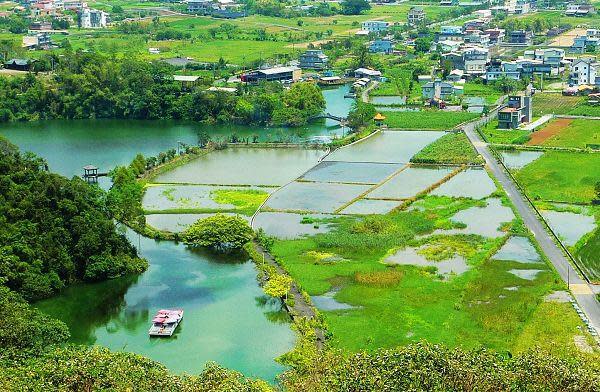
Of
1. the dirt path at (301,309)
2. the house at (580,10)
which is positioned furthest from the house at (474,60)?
the dirt path at (301,309)

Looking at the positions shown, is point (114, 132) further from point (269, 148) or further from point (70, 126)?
point (269, 148)

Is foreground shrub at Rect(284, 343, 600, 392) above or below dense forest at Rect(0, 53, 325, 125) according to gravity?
below

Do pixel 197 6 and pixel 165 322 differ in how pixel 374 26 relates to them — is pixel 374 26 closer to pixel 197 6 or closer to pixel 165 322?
pixel 197 6

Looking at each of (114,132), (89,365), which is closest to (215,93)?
(114,132)

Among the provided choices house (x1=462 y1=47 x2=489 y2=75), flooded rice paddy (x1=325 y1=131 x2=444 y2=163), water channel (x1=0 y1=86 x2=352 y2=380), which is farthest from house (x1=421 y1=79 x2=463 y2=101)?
water channel (x1=0 y1=86 x2=352 y2=380)

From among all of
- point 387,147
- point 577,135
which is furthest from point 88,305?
point 577,135

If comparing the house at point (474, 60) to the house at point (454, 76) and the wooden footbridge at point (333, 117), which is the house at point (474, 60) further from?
the wooden footbridge at point (333, 117)

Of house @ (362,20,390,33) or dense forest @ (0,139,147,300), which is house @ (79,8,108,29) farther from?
dense forest @ (0,139,147,300)
